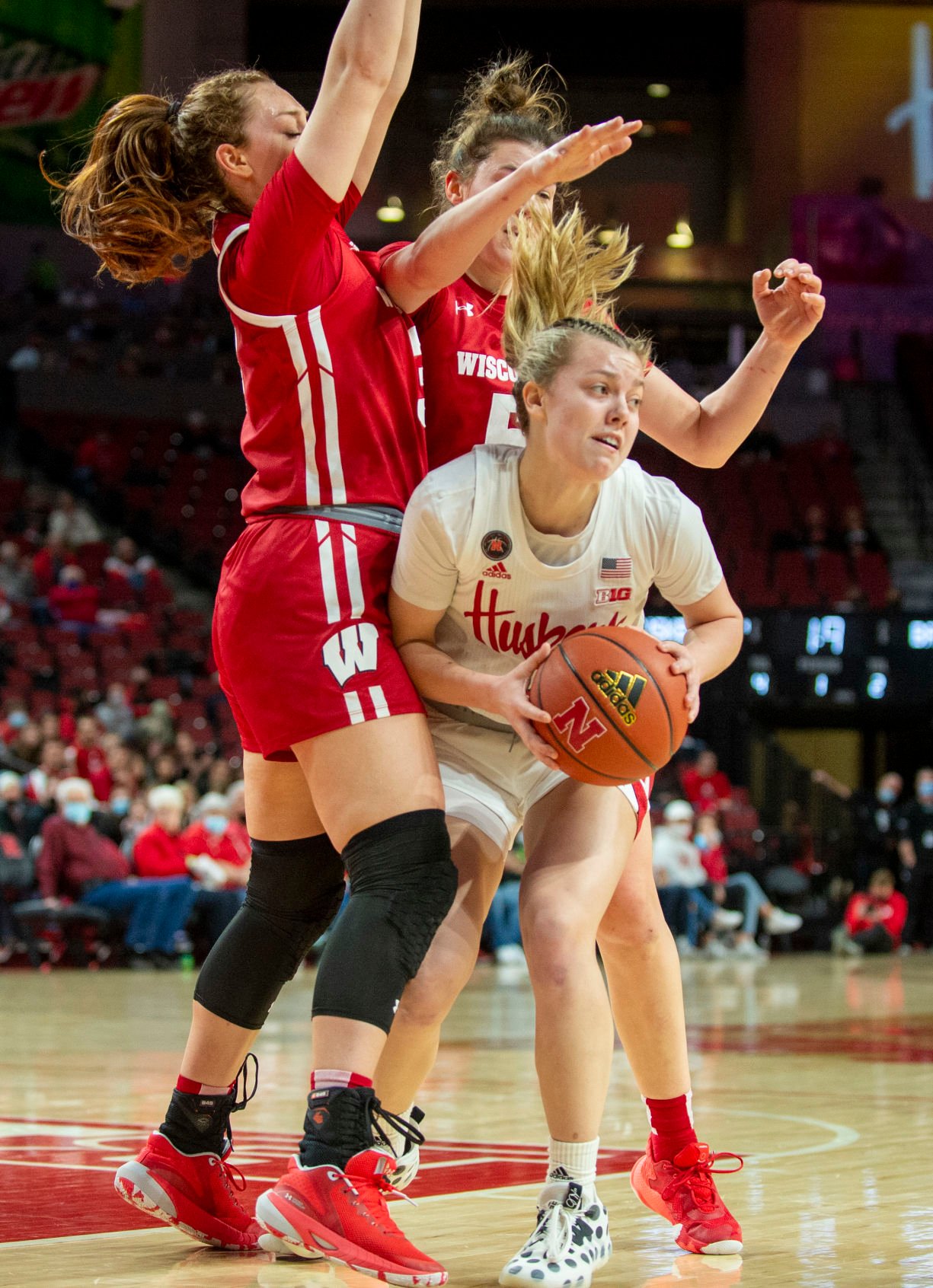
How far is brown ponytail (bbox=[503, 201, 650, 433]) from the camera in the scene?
116 inches

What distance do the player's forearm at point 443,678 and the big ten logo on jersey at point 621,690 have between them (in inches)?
8.0

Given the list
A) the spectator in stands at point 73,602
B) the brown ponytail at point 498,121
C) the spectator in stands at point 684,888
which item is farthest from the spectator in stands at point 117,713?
the brown ponytail at point 498,121

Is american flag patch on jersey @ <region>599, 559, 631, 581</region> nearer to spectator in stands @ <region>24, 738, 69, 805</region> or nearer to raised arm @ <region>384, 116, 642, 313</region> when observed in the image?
raised arm @ <region>384, 116, 642, 313</region>

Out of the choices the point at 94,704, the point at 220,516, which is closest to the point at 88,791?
the point at 94,704

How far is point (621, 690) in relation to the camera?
2.72 meters

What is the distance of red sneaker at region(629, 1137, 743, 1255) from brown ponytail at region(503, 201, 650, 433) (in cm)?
141

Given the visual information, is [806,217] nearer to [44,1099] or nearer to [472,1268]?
[44,1099]

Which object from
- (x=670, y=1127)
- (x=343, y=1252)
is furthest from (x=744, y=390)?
(x=343, y=1252)

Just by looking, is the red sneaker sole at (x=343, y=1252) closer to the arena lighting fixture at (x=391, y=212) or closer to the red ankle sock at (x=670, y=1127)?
the red ankle sock at (x=670, y=1127)

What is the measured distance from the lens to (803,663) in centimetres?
1664

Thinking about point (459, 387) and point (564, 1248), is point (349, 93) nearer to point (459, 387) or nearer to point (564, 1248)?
point (459, 387)

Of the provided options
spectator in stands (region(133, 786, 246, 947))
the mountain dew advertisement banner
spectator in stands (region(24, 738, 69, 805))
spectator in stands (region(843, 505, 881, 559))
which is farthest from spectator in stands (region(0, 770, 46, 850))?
the mountain dew advertisement banner

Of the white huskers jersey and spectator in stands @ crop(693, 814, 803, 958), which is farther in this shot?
spectator in stands @ crop(693, 814, 803, 958)

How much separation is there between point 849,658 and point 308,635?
14374 mm
